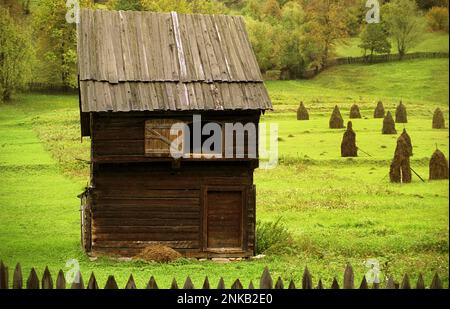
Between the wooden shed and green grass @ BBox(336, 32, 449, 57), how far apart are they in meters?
74.2

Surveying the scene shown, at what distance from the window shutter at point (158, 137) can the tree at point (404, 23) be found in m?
78.0

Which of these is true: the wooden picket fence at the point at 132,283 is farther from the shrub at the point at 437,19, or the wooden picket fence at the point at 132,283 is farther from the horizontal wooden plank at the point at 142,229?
the shrub at the point at 437,19

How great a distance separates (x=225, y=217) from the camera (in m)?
25.1

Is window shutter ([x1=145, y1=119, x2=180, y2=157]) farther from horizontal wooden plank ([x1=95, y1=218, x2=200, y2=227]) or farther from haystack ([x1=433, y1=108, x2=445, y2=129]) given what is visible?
haystack ([x1=433, y1=108, x2=445, y2=129])

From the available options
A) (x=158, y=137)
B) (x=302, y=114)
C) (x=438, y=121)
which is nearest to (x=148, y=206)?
(x=158, y=137)

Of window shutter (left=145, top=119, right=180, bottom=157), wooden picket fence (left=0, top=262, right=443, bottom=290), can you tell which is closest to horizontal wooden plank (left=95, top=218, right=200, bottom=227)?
window shutter (left=145, top=119, right=180, bottom=157)

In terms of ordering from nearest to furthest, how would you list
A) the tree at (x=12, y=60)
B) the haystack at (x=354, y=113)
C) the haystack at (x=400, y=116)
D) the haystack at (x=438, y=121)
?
1. the haystack at (x=438, y=121)
2. the haystack at (x=400, y=116)
3. the haystack at (x=354, y=113)
4. the tree at (x=12, y=60)

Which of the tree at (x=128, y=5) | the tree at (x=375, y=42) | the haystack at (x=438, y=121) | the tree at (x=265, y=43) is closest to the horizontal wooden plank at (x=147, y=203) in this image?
the haystack at (x=438, y=121)

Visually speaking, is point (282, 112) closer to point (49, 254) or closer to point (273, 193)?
point (273, 193)

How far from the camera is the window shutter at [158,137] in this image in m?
24.5

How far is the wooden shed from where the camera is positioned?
80.0ft

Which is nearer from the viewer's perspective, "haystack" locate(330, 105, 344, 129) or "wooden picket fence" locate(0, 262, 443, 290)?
"wooden picket fence" locate(0, 262, 443, 290)

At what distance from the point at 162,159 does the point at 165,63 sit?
3114 millimetres

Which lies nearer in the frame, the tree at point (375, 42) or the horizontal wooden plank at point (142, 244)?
the horizontal wooden plank at point (142, 244)
